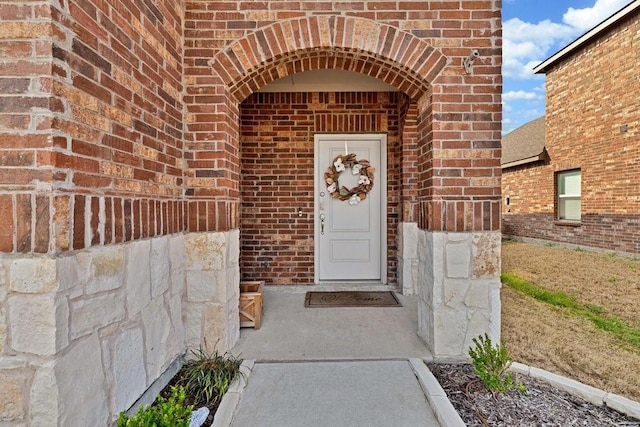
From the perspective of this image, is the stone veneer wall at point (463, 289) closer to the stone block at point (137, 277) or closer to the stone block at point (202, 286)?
the stone block at point (202, 286)

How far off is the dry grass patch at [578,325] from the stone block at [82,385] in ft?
9.04

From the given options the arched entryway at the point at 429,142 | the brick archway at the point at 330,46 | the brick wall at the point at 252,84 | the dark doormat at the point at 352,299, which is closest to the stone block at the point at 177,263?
the brick wall at the point at 252,84

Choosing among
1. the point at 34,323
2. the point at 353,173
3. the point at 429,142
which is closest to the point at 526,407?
the point at 429,142

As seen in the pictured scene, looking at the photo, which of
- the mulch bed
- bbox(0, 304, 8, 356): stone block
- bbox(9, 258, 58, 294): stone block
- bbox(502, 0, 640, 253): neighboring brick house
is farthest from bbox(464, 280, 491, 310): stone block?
bbox(502, 0, 640, 253): neighboring brick house

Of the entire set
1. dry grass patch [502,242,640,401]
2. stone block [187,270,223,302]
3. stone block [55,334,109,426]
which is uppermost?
stone block [187,270,223,302]

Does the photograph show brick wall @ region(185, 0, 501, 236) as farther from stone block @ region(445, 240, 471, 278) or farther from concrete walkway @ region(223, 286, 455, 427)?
concrete walkway @ region(223, 286, 455, 427)

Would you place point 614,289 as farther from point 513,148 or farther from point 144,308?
point 513,148

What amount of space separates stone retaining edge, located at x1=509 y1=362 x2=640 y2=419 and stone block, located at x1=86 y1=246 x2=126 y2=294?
2540 millimetres

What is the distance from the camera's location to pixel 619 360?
254 centimetres

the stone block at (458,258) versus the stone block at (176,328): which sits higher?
the stone block at (458,258)

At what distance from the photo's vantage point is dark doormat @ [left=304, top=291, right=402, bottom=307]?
3.64 meters

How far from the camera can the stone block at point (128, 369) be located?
161 cm

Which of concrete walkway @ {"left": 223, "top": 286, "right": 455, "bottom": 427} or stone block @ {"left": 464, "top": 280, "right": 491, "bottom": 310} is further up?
stone block @ {"left": 464, "top": 280, "right": 491, "bottom": 310}

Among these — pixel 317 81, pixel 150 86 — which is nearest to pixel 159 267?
pixel 150 86
